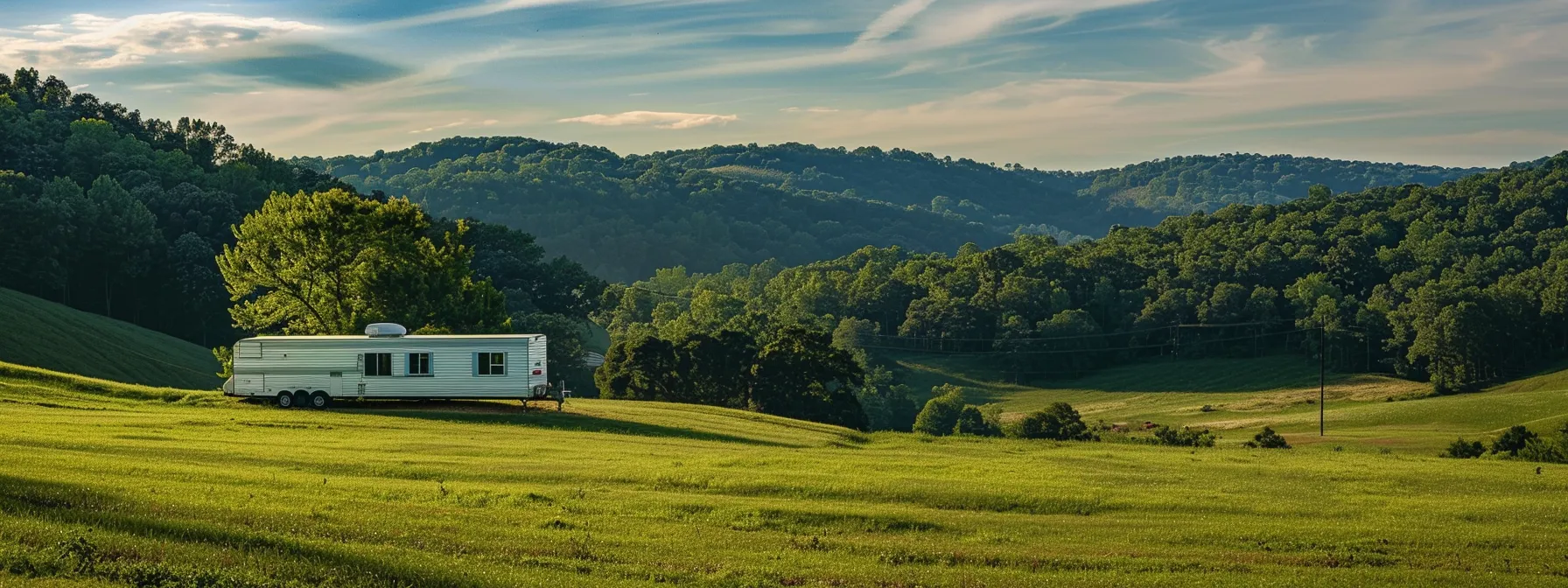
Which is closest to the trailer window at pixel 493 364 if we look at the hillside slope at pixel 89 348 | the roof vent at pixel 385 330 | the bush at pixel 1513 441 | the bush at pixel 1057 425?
the roof vent at pixel 385 330

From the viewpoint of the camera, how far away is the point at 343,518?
2039 centimetres

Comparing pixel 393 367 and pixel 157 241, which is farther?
pixel 157 241

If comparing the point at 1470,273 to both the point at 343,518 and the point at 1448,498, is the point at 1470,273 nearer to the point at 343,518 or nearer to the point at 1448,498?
the point at 1448,498

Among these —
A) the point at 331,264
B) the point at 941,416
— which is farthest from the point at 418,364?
the point at 941,416

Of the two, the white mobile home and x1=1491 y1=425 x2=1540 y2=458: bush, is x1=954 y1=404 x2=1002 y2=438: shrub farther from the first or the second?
the white mobile home

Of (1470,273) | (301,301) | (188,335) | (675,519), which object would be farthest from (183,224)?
(1470,273)

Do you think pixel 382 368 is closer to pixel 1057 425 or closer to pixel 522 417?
pixel 522 417

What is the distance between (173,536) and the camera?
58.2 feet

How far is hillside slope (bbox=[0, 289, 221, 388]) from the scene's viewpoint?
63.3 meters

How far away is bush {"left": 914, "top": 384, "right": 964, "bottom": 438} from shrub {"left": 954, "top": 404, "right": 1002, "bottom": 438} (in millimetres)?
1320

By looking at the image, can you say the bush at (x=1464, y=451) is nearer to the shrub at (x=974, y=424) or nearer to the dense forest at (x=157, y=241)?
the dense forest at (x=157, y=241)

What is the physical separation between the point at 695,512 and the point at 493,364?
2175cm

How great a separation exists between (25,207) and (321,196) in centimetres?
4744

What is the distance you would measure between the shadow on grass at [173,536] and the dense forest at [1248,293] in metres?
112
